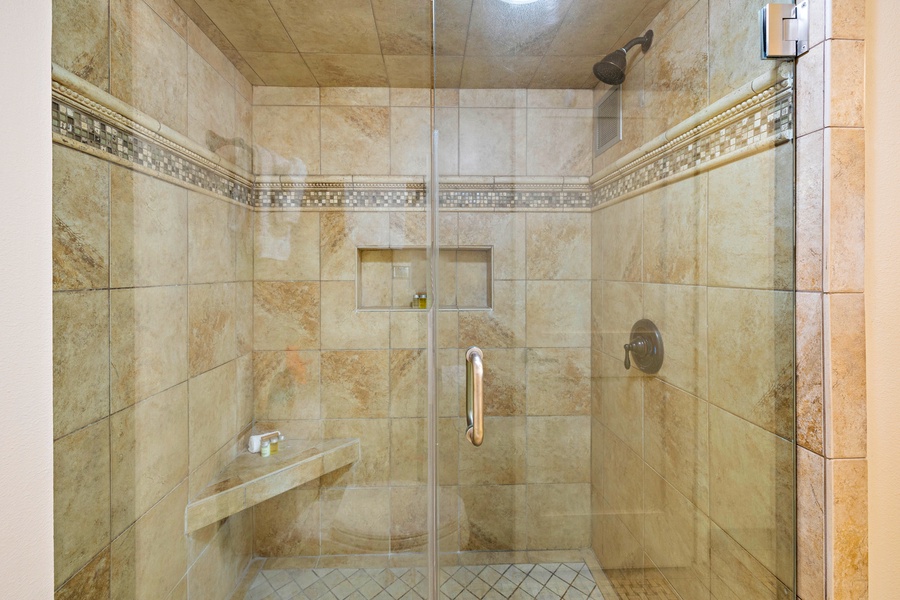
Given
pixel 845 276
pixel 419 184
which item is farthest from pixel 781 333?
pixel 419 184

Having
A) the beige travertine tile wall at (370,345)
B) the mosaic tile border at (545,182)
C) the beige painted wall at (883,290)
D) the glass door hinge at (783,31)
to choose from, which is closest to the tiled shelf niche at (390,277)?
the beige travertine tile wall at (370,345)

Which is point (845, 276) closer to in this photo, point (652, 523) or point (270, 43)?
point (652, 523)

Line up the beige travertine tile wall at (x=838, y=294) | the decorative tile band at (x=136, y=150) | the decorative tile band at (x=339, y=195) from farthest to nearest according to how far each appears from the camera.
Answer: the decorative tile band at (x=339, y=195) < the decorative tile band at (x=136, y=150) < the beige travertine tile wall at (x=838, y=294)

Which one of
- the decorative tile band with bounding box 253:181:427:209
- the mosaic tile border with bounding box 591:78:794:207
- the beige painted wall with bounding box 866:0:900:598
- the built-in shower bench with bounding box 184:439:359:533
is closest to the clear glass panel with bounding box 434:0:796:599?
the mosaic tile border with bounding box 591:78:794:207

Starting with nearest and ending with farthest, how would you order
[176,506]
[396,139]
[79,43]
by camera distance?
[79,43] → [176,506] → [396,139]

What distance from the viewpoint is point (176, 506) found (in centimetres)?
119

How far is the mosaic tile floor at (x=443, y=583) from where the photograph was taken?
0.91 meters

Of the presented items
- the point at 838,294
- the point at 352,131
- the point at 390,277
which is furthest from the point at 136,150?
the point at 838,294

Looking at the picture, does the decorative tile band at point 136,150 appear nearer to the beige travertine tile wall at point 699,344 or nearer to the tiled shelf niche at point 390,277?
the tiled shelf niche at point 390,277

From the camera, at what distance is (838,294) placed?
2.48 ft

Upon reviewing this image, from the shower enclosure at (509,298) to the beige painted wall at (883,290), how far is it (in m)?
0.13

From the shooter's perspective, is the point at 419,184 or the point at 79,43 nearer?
the point at 79,43

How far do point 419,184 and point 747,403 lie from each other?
4.16ft

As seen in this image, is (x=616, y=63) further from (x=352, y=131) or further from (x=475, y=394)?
(x=352, y=131)
